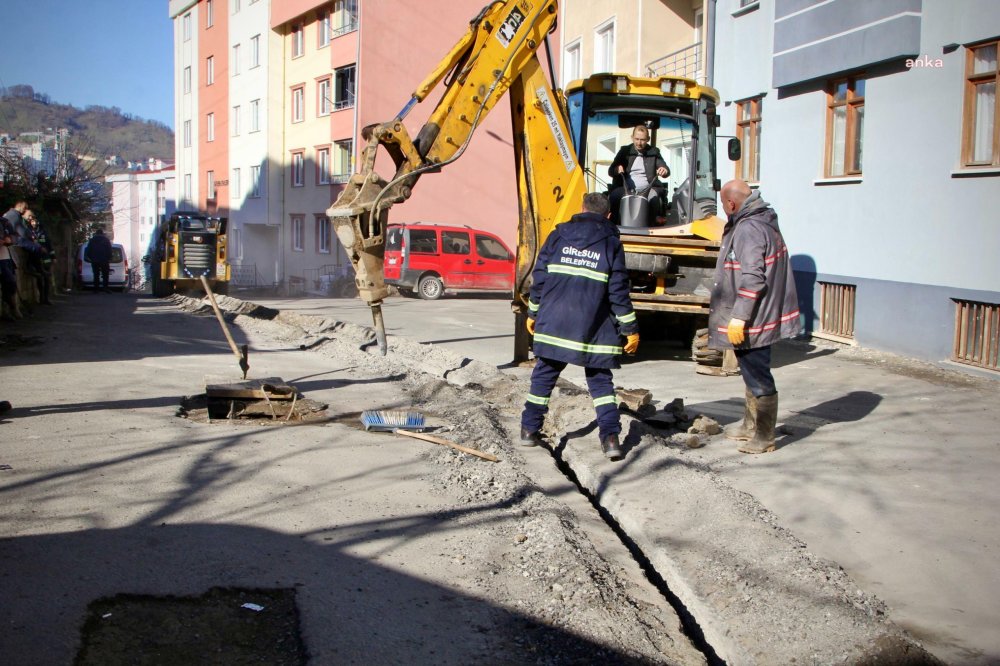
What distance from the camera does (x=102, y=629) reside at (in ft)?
11.6

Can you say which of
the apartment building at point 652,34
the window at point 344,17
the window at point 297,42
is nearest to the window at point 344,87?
the window at point 344,17

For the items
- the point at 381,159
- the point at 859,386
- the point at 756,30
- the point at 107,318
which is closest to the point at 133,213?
the point at 381,159

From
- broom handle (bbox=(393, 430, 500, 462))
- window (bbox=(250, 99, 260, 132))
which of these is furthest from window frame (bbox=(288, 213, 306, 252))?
broom handle (bbox=(393, 430, 500, 462))

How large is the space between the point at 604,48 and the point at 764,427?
67.4 ft

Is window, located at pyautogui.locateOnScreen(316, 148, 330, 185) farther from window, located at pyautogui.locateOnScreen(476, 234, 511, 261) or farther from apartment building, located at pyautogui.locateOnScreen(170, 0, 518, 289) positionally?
window, located at pyautogui.locateOnScreen(476, 234, 511, 261)

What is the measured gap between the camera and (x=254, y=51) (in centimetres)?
4284

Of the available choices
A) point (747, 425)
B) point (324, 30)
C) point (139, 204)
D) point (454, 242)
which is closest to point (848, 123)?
point (747, 425)

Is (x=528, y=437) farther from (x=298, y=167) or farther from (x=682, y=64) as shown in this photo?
(x=298, y=167)

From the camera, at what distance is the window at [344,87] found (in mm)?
34375

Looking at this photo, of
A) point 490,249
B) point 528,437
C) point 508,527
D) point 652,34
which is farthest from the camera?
point 490,249

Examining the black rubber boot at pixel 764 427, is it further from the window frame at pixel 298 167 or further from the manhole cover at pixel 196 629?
the window frame at pixel 298 167

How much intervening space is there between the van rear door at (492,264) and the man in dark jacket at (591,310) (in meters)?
20.0

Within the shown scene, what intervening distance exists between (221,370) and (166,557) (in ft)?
21.0

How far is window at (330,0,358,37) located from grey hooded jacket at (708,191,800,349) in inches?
1184
